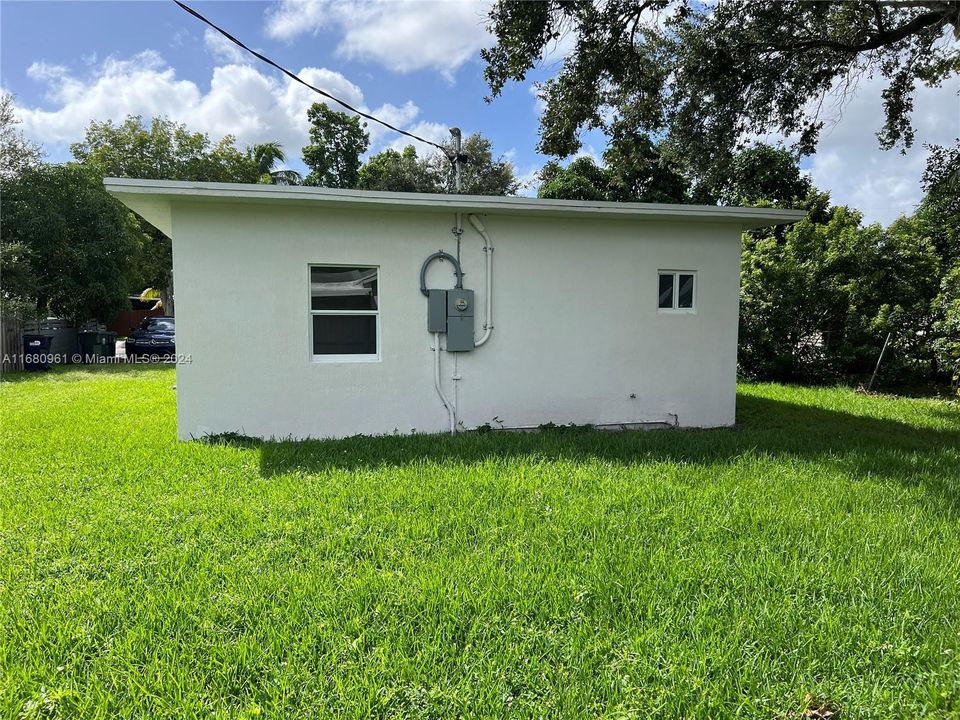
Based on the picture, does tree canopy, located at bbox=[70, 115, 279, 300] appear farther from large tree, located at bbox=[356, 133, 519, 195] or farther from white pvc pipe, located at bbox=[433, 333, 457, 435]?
white pvc pipe, located at bbox=[433, 333, 457, 435]

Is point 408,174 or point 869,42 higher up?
point 408,174

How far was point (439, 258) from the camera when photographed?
6.97 m

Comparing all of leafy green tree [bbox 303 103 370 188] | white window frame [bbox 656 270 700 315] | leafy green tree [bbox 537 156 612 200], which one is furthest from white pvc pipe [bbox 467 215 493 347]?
leafy green tree [bbox 303 103 370 188]

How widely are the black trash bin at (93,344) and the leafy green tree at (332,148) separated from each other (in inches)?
620

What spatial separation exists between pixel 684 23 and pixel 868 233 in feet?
21.0

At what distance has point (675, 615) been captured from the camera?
8.94 ft

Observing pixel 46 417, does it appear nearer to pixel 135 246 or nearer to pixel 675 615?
pixel 675 615

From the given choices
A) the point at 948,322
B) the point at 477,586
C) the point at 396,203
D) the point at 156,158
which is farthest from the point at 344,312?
the point at 156,158

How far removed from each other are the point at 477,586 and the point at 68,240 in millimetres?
18922

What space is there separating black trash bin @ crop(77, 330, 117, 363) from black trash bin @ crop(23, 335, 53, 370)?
2.56m

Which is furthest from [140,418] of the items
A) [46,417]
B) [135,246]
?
[135,246]

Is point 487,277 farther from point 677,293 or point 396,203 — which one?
point 677,293

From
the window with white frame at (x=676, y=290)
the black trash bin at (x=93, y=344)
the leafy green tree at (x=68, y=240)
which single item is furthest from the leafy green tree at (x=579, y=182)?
the black trash bin at (x=93, y=344)

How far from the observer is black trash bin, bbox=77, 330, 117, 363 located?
16.5m
